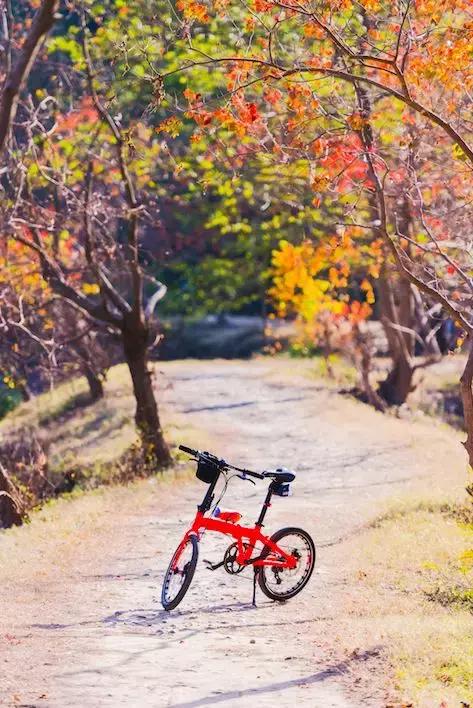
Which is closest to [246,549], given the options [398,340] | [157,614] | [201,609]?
[201,609]

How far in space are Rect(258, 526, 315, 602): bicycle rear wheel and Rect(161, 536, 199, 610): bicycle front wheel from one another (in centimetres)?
92

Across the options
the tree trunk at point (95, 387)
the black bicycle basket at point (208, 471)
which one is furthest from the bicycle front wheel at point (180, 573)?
the tree trunk at point (95, 387)

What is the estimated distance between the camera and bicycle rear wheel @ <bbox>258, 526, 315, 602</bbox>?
1193 cm

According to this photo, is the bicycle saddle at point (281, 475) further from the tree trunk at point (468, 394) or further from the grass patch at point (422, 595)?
the tree trunk at point (468, 394)

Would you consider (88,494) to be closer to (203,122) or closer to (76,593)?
(76,593)

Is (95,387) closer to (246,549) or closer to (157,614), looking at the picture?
(157,614)

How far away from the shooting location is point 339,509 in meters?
18.1

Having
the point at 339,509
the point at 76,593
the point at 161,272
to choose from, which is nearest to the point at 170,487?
the point at 339,509

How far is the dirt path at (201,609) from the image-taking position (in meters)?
8.80

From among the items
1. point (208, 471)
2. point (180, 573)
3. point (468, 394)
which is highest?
point (468, 394)

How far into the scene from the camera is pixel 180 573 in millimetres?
11391

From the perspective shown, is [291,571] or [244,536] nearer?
[244,536]

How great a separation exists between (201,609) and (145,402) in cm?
1092

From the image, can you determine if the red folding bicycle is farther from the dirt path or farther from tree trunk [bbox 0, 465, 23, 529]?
tree trunk [bbox 0, 465, 23, 529]
